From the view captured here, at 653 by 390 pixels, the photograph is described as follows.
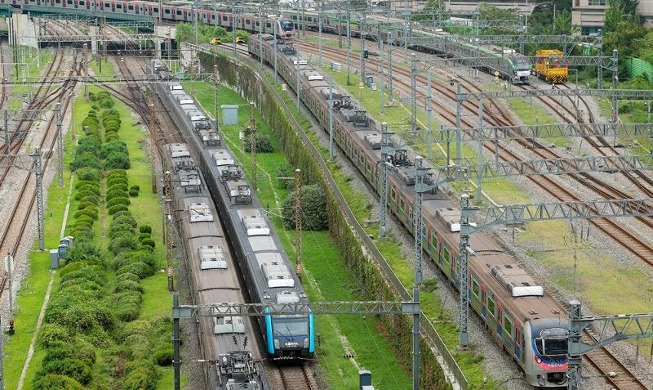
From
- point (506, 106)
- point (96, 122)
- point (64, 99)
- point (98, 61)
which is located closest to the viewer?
point (506, 106)

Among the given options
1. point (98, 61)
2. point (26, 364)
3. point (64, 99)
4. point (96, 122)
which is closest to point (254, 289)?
point (26, 364)

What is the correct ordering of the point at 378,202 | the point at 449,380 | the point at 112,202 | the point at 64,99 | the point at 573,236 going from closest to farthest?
1. the point at 449,380
2. the point at 573,236
3. the point at 378,202
4. the point at 112,202
5. the point at 64,99

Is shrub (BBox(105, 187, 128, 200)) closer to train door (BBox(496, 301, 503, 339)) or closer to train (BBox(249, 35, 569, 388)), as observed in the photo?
train (BBox(249, 35, 569, 388))

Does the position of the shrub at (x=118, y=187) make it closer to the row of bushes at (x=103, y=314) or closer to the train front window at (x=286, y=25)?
the row of bushes at (x=103, y=314)

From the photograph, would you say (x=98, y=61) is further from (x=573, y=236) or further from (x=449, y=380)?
(x=449, y=380)

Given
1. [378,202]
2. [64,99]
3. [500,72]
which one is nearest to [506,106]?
[500,72]

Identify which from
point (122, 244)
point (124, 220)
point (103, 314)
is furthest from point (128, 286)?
point (124, 220)

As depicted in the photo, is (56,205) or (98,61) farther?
(98,61)
